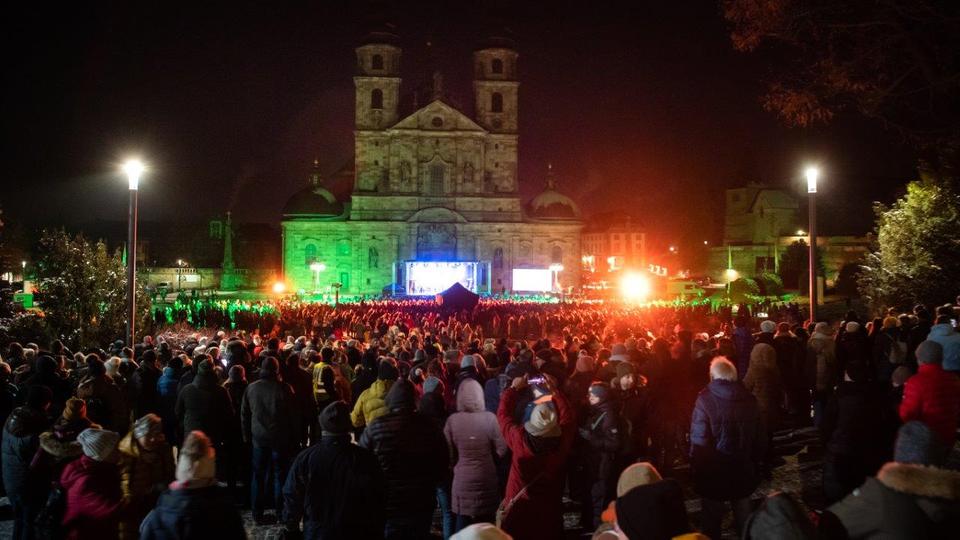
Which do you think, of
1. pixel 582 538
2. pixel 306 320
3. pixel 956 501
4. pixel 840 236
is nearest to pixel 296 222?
pixel 306 320

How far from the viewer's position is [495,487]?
19.6 ft

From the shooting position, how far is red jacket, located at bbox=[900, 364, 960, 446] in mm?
6523

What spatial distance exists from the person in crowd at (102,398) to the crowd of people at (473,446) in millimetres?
24

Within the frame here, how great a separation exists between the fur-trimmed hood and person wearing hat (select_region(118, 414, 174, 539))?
4.43m

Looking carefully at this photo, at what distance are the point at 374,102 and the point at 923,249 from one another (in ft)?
147

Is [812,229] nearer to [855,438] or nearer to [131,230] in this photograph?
[855,438]

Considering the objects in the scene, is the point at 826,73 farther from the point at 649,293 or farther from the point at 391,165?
the point at 391,165

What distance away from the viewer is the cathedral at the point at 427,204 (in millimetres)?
55344

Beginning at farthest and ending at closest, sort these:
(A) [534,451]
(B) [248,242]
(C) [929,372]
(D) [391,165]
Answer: (B) [248,242] → (D) [391,165] → (C) [929,372] → (A) [534,451]

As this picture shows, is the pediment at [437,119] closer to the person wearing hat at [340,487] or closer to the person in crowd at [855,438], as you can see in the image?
the person in crowd at [855,438]

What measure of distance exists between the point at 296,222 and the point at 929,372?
52.3 meters

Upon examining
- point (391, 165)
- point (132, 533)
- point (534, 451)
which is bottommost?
point (132, 533)

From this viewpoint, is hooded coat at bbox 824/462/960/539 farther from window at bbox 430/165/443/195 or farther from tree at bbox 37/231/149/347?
window at bbox 430/165/443/195

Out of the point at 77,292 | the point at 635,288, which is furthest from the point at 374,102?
the point at 77,292
